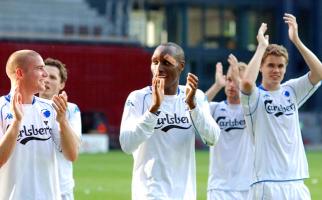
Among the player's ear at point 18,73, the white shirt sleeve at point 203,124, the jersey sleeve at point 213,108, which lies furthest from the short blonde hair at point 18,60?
the jersey sleeve at point 213,108

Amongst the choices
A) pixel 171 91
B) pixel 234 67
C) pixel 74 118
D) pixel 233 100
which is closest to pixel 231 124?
pixel 233 100

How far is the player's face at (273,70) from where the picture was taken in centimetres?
980

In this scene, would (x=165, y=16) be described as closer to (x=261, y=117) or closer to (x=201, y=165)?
(x=201, y=165)

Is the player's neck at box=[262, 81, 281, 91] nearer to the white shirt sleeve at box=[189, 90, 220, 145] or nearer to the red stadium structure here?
the white shirt sleeve at box=[189, 90, 220, 145]

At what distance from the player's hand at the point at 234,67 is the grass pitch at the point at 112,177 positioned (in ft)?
25.5

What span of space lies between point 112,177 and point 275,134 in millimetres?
15703

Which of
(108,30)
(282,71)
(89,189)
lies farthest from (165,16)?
(282,71)

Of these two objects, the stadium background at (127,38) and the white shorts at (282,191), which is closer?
the white shorts at (282,191)

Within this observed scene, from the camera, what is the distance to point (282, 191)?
31.6 ft

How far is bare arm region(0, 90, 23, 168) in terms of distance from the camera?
25.6 feet

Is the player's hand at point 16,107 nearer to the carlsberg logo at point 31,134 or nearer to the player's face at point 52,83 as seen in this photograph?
the carlsberg logo at point 31,134

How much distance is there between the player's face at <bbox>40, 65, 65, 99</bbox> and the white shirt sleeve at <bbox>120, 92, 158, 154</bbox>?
87.6 inches

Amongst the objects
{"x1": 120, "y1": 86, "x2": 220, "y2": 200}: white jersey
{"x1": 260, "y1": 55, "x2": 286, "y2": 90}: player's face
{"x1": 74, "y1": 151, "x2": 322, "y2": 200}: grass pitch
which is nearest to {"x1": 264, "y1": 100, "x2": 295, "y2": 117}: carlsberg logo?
{"x1": 260, "y1": 55, "x2": 286, "y2": 90}: player's face

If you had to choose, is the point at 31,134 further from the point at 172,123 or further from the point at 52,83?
the point at 52,83
